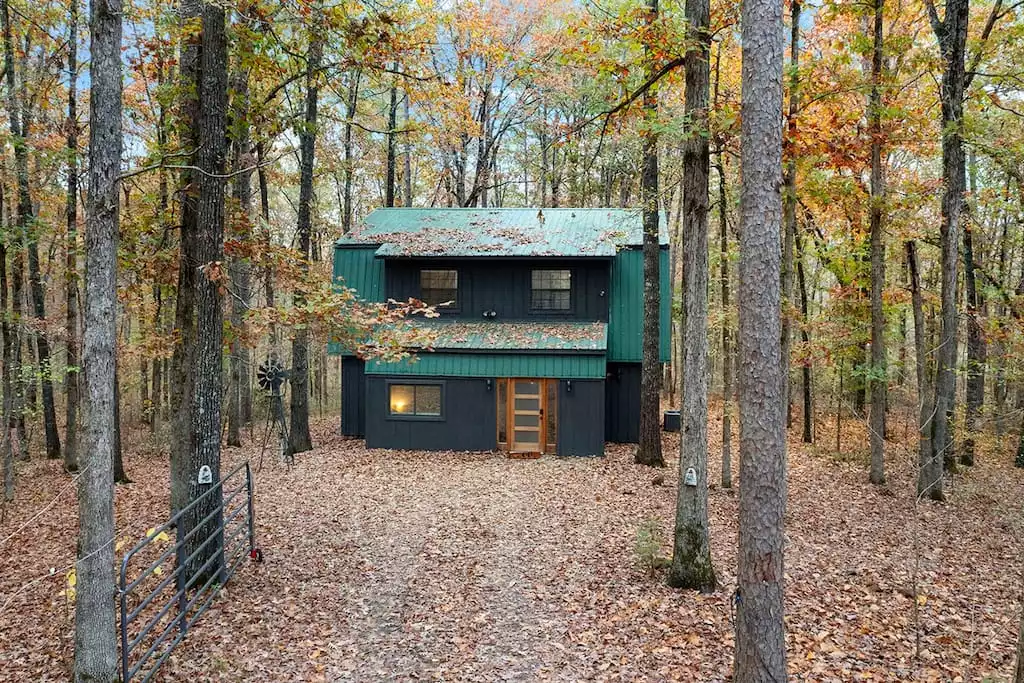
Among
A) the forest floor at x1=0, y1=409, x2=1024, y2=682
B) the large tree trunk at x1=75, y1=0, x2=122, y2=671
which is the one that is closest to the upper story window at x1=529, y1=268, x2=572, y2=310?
the forest floor at x1=0, y1=409, x2=1024, y2=682

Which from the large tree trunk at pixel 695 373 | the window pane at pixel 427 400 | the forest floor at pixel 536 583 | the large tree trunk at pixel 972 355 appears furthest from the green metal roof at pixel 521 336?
the large tree trunk at pixel 972 355

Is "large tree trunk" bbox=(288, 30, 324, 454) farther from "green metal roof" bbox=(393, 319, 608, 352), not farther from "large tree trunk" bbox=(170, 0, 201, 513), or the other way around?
"large tree trunk" bbox=(170, 0, 201, 513)

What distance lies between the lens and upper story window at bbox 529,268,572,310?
16.4 metres

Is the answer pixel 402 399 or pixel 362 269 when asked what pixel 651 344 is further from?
pixel 362 269

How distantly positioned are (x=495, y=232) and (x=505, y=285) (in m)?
1.73

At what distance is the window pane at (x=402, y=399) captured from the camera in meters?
15.9

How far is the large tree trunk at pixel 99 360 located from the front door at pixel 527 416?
36.5 ft

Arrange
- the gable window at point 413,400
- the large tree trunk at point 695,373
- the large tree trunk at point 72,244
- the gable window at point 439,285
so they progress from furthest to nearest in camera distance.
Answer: the gable window at point 439,285
the gable window at point 413,400
the large tree trunk at point 72,244
the large tree trunk at point 695,373

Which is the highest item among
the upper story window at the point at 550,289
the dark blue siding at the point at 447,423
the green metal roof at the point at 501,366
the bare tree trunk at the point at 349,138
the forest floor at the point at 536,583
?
the bare tree trunk at the point at 349,138

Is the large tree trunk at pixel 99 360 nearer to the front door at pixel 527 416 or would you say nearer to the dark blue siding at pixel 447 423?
the dark blue siding at pixel 447 423

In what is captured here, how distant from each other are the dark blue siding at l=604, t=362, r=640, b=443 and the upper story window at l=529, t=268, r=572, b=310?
2282mm

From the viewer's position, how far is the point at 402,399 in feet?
52.4

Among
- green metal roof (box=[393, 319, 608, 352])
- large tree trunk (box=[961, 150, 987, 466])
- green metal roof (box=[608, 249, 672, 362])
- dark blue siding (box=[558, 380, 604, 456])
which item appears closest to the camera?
large tree trunk (box=[961, 150, 987, 466])

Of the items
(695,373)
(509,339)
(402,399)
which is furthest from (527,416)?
(695,373)
